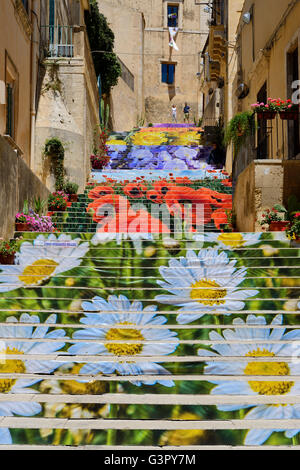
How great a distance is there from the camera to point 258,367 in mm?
4391

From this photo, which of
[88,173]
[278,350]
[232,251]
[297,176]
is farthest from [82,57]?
[278,350]

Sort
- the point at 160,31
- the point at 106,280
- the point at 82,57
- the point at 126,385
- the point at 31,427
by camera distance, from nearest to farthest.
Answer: the point at 31,427 → the point at 126,385 → the point at 106,280 → the point at 82,57 → the point at 160,31

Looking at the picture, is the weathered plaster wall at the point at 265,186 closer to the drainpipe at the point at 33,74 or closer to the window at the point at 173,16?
the drainpipe at the point at 33,74

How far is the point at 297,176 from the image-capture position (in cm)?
850

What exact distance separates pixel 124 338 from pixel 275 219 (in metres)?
4.36

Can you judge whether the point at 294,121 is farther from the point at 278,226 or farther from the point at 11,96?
the point at 11,96

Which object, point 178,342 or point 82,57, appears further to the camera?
point 82,57

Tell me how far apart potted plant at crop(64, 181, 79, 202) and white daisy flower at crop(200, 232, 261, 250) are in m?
6.08

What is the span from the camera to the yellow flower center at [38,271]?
6195mm

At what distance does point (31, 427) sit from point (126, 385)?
0.93 m

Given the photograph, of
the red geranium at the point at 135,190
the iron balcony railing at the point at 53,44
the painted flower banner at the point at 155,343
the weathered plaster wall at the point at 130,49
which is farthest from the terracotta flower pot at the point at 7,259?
the weathered plaster wall at the point at 130,49

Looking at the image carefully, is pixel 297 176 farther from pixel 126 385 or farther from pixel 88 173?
pixel 88 173

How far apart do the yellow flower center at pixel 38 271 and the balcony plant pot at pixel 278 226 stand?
376cm
